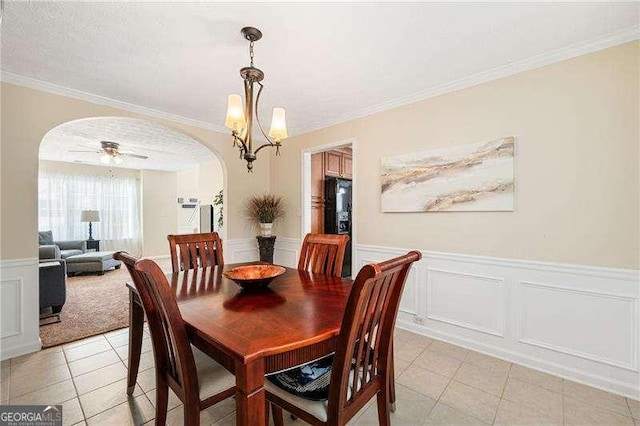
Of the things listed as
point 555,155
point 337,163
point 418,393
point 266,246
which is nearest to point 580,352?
point 418,393

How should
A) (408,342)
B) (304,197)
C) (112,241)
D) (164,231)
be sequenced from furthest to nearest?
(164,231)
(112,241)
(304,197)
(408,342)

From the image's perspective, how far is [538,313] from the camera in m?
2.17

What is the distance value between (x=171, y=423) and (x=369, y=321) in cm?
139

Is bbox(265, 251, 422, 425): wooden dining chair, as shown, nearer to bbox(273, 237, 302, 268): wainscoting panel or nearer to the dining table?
the dining table

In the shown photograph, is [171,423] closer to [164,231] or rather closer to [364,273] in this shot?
[364,273]

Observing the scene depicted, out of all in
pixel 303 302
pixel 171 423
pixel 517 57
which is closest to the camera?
pixel 303 302

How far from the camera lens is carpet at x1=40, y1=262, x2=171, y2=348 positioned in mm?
2779

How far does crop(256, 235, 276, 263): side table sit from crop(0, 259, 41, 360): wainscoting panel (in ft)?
7.56

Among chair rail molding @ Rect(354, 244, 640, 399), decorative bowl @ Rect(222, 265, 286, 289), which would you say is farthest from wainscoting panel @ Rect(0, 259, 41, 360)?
chair rail molding @ Rect(354, 244, 640, 399)

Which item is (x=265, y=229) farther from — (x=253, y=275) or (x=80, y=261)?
(x=80, y=261)

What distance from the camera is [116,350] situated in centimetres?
247

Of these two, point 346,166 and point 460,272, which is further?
point 346,166

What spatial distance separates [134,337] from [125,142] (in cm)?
411

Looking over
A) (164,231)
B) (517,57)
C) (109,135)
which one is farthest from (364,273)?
(164,231)
